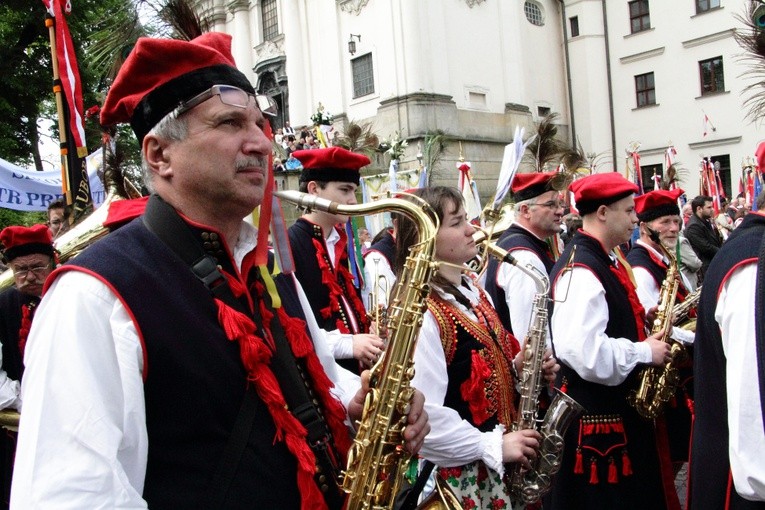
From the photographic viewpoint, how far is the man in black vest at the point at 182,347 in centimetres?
141

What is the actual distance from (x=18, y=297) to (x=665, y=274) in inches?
189

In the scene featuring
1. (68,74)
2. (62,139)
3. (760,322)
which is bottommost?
(760,322)

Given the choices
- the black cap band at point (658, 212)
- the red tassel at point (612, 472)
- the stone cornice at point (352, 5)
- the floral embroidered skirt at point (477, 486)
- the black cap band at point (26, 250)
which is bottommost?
the red tassel at point (612, 472)

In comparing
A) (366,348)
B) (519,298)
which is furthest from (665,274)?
(366,348)

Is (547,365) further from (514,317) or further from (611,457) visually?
(514,317)

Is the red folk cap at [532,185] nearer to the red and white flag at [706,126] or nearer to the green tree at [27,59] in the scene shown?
the green tree at [27,59]

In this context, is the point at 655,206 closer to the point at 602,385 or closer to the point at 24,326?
the point at 602,385

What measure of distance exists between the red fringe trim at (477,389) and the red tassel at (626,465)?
4.19 ft

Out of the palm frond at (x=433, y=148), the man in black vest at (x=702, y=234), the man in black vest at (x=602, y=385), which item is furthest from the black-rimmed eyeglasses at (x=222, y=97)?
the palm frond at (x=433, y=148)

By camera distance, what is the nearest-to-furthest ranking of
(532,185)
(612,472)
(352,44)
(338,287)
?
(612,472)
(338,287)
(532,185)
(352,44)

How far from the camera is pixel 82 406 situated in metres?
1.40

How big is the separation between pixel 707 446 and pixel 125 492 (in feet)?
7.25

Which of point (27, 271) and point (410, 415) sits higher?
point (27, 271)

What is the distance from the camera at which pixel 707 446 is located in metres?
2.61
